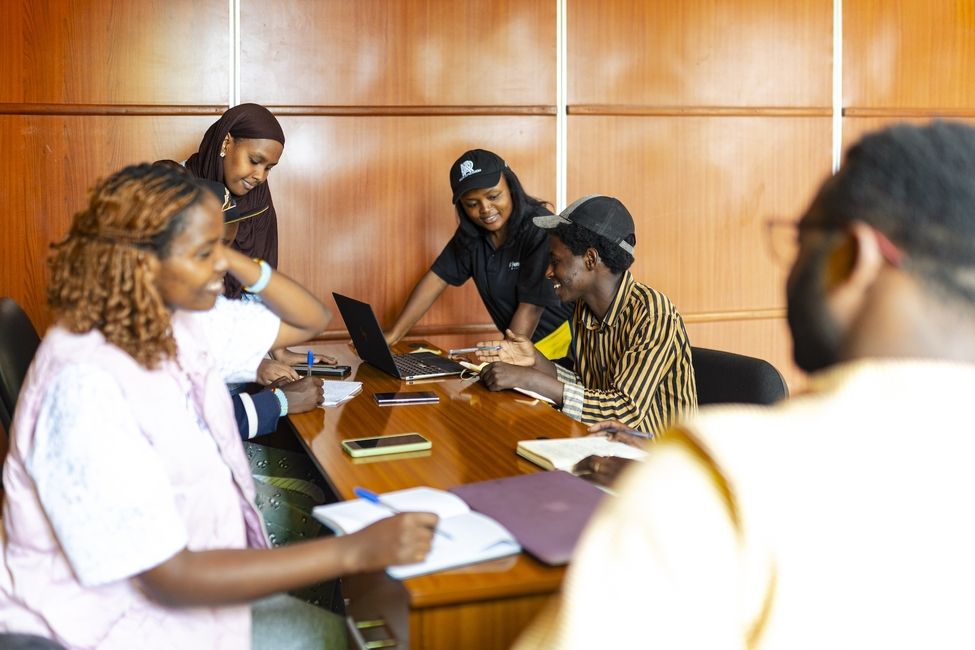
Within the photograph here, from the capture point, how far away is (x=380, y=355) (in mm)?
2707

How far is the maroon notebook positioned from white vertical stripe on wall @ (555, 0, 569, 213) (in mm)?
2647

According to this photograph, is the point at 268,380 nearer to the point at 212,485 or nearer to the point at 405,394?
the point at 405,394

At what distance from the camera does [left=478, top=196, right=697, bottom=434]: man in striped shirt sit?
2242 millimetres

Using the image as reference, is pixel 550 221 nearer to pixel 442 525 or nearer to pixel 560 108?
pixel 442 525

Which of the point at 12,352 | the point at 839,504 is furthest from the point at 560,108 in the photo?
the point at 839,504

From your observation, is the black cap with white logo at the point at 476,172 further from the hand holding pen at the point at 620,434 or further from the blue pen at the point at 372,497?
the blue pen at the point at 372,497

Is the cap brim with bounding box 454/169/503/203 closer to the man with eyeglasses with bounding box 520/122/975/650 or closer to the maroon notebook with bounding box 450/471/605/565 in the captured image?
the maroon notebook with bounding box 450/471/605/565

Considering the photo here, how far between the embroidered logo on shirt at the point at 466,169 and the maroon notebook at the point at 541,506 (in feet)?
5.51

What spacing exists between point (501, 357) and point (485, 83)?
175 centimetres

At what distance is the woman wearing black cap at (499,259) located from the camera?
3.07 m

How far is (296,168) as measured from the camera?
12.3 ft

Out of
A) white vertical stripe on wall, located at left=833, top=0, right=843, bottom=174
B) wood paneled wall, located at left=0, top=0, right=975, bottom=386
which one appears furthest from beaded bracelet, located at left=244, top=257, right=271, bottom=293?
white vertical stripe on wall, located at left=833, top=0, right=843, bottom=174

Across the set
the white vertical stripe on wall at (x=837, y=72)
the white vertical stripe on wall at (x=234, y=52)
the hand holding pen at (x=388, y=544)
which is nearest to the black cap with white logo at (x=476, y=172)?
the white vertical stripe on wall at (x=234, y=52)

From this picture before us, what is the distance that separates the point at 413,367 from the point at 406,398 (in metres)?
0.43
